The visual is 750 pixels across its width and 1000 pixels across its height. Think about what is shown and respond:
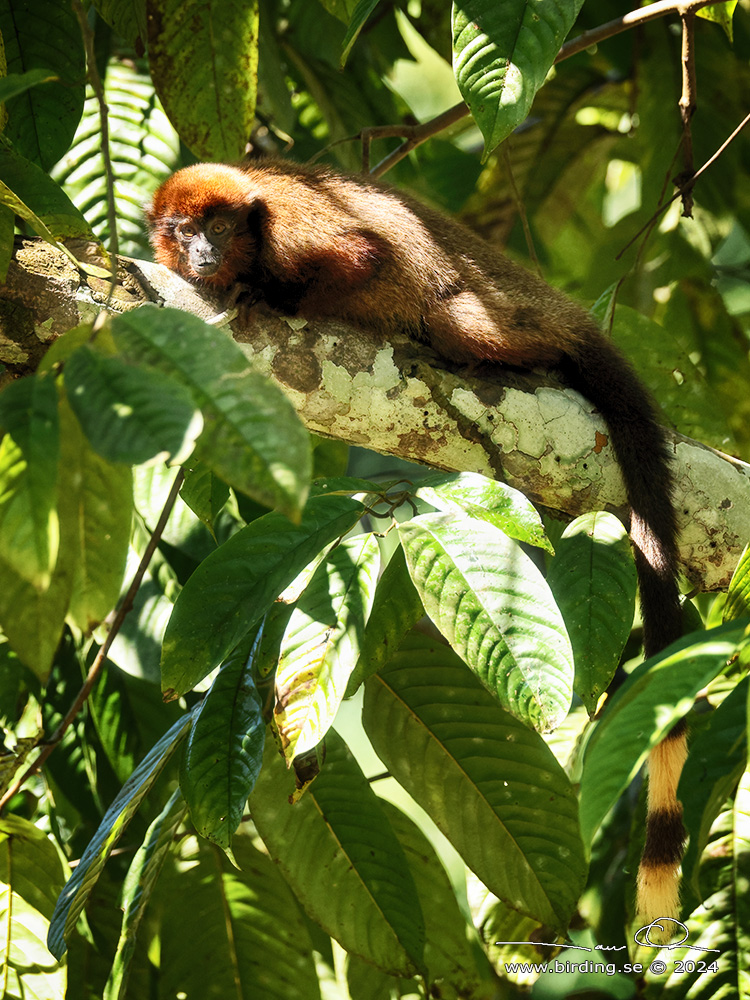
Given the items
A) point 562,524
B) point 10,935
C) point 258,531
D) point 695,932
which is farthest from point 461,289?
point 10,935

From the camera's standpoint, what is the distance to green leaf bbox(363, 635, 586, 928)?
63.6 inches

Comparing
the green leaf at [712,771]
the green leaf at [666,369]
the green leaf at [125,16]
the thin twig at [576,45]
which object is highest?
the green leaf at [125,16]

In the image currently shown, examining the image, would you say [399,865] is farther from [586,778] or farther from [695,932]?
[586,778]

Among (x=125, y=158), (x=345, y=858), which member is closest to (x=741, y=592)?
(x=345, y=858)

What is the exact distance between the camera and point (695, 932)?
1.76 metres

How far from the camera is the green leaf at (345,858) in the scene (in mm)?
1587

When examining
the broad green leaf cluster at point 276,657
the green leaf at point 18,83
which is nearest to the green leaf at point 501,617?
the broad green leaf cluster at point 276,657

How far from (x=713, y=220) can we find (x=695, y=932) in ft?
8.34

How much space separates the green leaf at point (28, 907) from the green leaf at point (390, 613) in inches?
28.7

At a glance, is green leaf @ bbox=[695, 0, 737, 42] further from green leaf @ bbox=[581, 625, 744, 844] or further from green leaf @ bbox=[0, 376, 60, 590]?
green leaf @ bbox=[0, 376, 60, 590]

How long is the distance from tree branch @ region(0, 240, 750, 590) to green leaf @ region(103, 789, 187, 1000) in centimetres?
78

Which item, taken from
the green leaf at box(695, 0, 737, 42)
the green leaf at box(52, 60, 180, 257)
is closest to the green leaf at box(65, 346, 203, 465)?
the green leaf at box(52, 60, 180, 257)

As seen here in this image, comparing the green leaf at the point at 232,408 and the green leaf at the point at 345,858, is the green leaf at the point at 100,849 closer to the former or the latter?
the green leaf at the point at 345,858

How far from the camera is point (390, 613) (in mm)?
1547
